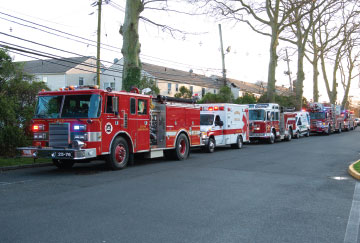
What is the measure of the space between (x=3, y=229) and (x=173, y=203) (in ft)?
10.5

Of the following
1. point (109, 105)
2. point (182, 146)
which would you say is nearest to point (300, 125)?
point (182, 146)

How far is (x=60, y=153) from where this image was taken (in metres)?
11.1

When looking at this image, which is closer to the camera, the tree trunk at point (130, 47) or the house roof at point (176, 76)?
the tree trunk at point (130, 47)

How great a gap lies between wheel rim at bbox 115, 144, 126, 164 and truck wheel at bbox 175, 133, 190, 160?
3506 millimetres

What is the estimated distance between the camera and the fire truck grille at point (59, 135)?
37.3 ft

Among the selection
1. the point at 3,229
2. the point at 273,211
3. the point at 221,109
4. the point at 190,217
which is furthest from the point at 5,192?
the point at 221,109

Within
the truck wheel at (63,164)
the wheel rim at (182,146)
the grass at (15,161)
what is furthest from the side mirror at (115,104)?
the wheel rim at (182,146)

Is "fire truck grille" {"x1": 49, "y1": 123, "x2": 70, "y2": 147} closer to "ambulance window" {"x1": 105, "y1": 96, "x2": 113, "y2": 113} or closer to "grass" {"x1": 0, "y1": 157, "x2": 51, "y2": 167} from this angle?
"ambulance window" {"x1": 105, "y1": 96, "x2": 113, "y2": 113}

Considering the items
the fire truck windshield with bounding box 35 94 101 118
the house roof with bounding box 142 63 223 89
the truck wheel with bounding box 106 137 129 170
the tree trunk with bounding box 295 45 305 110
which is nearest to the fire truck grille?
the fire truck windshield with bounding box 35 94 101 118

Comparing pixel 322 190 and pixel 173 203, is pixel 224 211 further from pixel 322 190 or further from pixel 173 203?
pixel 322 190

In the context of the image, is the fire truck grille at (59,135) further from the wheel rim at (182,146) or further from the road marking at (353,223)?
the road marking at (353,223)

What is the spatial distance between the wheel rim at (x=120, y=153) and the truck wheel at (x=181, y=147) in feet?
11.5

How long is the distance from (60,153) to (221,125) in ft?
35.3

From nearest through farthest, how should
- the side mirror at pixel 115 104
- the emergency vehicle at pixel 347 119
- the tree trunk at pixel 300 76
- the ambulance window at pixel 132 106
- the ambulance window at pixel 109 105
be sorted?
1. the ambulance window at pixel 109 105
2. the side mirror at pixel 115 104
3. the ambulance window at pixel 132 106
4. the tree trunk at pixel 300 76
5. the emergency vehicle at pixel 347 119
